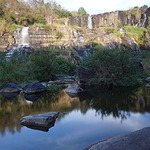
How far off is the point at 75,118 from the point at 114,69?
25.6 ft

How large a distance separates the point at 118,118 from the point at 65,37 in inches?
1155

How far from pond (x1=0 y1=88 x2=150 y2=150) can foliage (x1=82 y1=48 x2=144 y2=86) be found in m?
2.50

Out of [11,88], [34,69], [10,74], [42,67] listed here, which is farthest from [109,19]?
[11,88]

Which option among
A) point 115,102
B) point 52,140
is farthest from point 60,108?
point 52,140

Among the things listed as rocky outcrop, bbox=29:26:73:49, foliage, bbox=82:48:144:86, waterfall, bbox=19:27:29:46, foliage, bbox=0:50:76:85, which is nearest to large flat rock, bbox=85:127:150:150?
foliage, bbox=82:48:144:86

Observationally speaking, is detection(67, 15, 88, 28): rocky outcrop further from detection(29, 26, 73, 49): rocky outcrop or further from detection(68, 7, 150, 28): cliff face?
detection(29, 26, 73, 49): rocky outcrop

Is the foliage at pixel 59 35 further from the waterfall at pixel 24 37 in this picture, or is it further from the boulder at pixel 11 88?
the boulder at pixel 11 88

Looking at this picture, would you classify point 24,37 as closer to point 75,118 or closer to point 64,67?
point 64,67

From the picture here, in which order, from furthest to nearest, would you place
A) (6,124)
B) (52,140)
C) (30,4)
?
(30,4)
(6,124)
(52,140)

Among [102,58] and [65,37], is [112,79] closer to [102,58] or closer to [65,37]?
[102,58]

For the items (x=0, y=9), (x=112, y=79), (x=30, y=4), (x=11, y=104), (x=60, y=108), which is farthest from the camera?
(x=30, y=4)

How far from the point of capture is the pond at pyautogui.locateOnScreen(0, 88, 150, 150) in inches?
271

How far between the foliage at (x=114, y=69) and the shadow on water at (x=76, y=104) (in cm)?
224

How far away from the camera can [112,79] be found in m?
16.3
